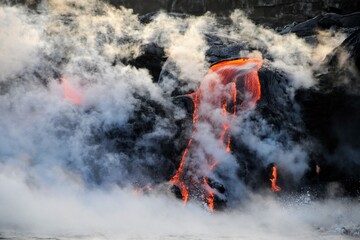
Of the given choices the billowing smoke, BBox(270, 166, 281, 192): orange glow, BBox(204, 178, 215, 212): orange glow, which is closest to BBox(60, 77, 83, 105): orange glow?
the billowing smoke

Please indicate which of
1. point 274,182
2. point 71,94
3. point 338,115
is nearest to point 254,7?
point 338,115

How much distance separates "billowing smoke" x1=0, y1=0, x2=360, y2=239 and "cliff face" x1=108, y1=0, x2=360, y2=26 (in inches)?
863

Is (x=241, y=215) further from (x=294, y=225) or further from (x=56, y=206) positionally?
(x=56, y=206)

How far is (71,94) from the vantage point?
58.2 ft

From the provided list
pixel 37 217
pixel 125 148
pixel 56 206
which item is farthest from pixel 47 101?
pixel 37 217

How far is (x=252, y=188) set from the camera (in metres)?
16.8

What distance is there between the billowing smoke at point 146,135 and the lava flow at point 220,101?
7.7 inches

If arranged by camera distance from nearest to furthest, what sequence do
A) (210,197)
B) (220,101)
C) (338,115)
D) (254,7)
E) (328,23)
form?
(210,197), (338,115), (220,101), (328,23), (254,7)

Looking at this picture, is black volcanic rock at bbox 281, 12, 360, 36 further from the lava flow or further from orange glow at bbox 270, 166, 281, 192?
orange glow at bbox 270, 166, 281, 192

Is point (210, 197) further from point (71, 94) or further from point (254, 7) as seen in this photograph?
point (254, 7)

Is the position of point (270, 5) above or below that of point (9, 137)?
above

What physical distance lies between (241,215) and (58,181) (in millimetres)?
6646

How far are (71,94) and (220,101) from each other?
6.43 metres

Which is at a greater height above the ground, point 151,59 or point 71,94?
point 151,59
